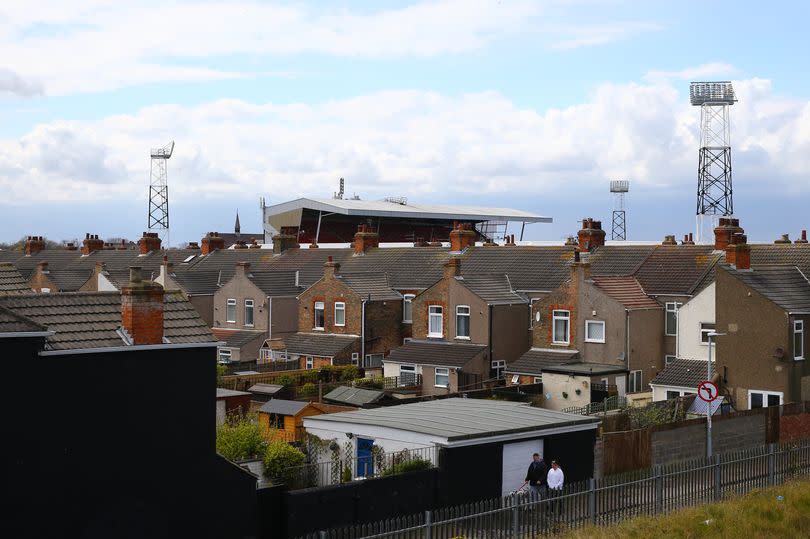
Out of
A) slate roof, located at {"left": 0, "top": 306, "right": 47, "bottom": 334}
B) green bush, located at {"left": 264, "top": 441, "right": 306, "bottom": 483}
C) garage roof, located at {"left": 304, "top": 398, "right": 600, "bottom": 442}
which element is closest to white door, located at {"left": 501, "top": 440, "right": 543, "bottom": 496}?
garage roof, located at {"left": 304, "top": 398, "right": 600, "bottom": 442}

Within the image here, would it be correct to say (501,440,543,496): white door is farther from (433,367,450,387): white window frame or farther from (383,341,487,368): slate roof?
(433,367,450,387): white window frame

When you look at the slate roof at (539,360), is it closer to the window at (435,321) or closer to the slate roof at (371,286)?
the window at (435,321)

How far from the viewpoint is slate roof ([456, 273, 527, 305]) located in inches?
1925

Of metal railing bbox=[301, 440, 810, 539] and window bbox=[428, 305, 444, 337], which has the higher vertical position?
window bbox=[428, 305, 444, 337]

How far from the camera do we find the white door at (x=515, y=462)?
84.7 ft

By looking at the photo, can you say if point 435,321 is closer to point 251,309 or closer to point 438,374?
point 438,374

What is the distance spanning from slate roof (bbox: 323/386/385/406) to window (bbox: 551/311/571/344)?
35.4ft

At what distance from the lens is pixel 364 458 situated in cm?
2575

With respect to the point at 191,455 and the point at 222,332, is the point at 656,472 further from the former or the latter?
the point at 222,332

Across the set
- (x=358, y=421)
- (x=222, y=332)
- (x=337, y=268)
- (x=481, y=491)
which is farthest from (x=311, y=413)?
(x=222, y=332)

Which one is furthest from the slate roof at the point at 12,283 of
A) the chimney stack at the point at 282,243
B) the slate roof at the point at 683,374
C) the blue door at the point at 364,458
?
the chimney stack at the point at 282,243

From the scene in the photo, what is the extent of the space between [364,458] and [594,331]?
71.6ft

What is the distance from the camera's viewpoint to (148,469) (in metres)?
21.4

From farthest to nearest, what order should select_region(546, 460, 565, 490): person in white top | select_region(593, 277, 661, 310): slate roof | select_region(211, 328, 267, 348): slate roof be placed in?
select_region(211, 328, 267, 348): slate roof, select_region(593, 277, 661, 310): slate roof, select_region(546, 460, 565, 490): person in white top
